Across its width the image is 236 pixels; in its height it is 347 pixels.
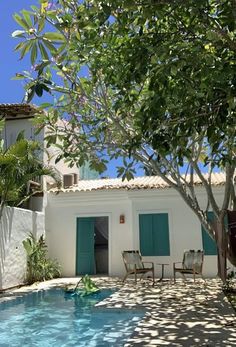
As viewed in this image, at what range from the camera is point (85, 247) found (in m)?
17.1

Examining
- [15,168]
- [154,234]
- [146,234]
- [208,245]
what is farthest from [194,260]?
[15,168]

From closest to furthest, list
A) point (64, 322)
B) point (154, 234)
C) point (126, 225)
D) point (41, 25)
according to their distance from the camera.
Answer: point (41, 25) < point (64, 322) < point (154, 234) < point (126, 225)

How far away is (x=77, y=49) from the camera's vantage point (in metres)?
5.60

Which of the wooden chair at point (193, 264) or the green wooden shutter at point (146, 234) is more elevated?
the green wooden shutter at point (146, 234)

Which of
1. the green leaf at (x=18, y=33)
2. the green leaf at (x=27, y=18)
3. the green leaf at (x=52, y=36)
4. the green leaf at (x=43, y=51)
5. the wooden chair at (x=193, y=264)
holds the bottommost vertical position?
the wooden chair at (x=193, y=264)

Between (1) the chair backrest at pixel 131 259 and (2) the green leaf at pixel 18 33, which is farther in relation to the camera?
(1) the chair backrest at pixel 131 259

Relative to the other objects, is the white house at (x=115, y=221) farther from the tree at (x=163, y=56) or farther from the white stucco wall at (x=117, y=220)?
the tree at (x=163, y=56)

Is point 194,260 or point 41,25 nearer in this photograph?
point 41,25

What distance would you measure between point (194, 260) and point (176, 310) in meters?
5.05

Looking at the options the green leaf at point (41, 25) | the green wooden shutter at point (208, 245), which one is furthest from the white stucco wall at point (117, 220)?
the green leaf at point (41, 25)

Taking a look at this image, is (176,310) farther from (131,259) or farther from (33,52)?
(33,52)

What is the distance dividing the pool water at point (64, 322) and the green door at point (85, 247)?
17.6 ft

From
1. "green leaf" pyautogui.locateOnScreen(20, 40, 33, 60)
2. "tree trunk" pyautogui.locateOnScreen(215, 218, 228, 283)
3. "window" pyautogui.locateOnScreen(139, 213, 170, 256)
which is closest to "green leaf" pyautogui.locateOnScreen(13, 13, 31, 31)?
"green leaf" pyautogui.locateOnScreen(20, 40, 33, 60)

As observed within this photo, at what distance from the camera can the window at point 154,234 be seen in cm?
1603
